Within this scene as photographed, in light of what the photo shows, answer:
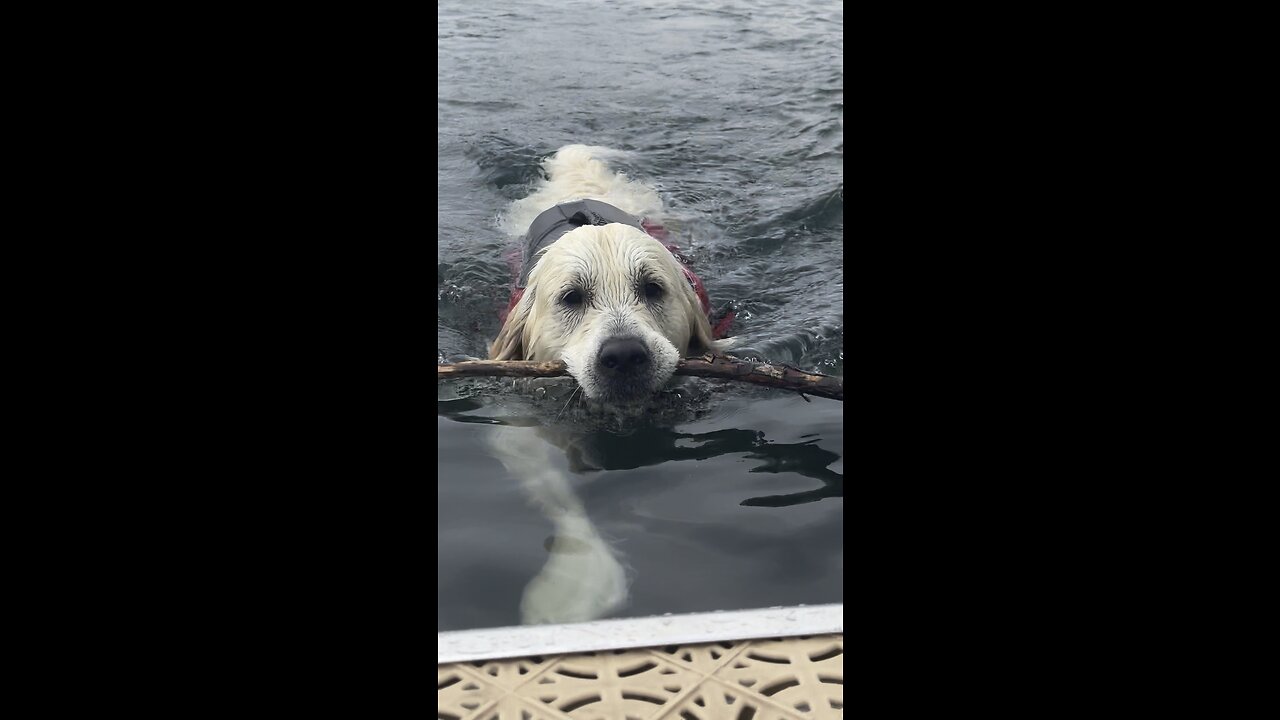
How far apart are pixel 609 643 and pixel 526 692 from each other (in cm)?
29

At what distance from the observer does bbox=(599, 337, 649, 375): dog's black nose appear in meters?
4.22

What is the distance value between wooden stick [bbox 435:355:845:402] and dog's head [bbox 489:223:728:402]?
0.31ft

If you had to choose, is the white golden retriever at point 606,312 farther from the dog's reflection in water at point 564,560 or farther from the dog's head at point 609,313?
the dog's reflection in water at point 564,560

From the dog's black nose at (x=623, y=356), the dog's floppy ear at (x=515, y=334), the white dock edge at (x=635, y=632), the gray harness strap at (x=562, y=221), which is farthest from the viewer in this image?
the gray harness strap at (x=562, y=221)

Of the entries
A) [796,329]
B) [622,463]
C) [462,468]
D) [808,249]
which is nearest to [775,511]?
[622,463]

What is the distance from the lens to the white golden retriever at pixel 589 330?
380 centimetres

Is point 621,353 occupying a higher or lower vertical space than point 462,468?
higher

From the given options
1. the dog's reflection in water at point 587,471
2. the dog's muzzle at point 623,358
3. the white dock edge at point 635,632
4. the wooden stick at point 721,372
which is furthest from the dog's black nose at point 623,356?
the white dock edge at point 635,632

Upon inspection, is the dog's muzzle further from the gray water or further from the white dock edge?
the white dock edge

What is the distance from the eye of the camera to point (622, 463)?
4086 mm

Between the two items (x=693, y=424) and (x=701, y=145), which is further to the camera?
(x=701, y=145)

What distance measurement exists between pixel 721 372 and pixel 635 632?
1586 millimetres

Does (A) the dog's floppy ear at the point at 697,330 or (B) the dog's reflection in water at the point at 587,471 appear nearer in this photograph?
(B) the dog's reflection in water at the point at 587,471

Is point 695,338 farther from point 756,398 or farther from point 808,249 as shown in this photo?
point 808,249
